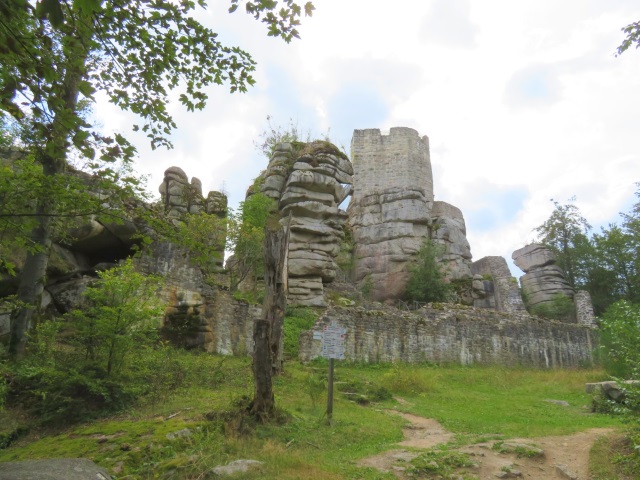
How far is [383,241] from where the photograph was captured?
3250 centimetres

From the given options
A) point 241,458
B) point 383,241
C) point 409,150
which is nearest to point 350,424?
point 241,458

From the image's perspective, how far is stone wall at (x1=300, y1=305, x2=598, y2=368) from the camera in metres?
17.5

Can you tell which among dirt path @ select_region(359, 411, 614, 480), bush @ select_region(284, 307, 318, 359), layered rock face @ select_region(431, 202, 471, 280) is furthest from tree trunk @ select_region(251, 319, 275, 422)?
layered rock face @ select_region(431, 202, 471, 280)

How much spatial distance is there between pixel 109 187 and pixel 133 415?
3.79 m

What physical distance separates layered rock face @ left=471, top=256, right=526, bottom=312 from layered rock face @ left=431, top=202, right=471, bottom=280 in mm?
1116

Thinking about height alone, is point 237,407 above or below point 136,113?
below

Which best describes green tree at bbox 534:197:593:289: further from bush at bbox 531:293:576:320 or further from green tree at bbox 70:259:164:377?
green tree at bbox 70:259:164:377

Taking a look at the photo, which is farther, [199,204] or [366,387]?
[199,204]

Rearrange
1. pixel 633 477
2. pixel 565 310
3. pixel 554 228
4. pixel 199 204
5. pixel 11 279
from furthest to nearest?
pixel 554 228, pixel 565 310, pixel 199 204, pixel 11 279, pixel 633 477

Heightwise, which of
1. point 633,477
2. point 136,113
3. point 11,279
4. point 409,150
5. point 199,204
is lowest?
point 633,477

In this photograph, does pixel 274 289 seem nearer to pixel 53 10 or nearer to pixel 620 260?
pixel 53 10

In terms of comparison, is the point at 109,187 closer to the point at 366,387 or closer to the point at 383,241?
the point at 366,387

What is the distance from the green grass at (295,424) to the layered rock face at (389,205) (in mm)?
16424

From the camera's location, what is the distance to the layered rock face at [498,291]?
3203 cm
